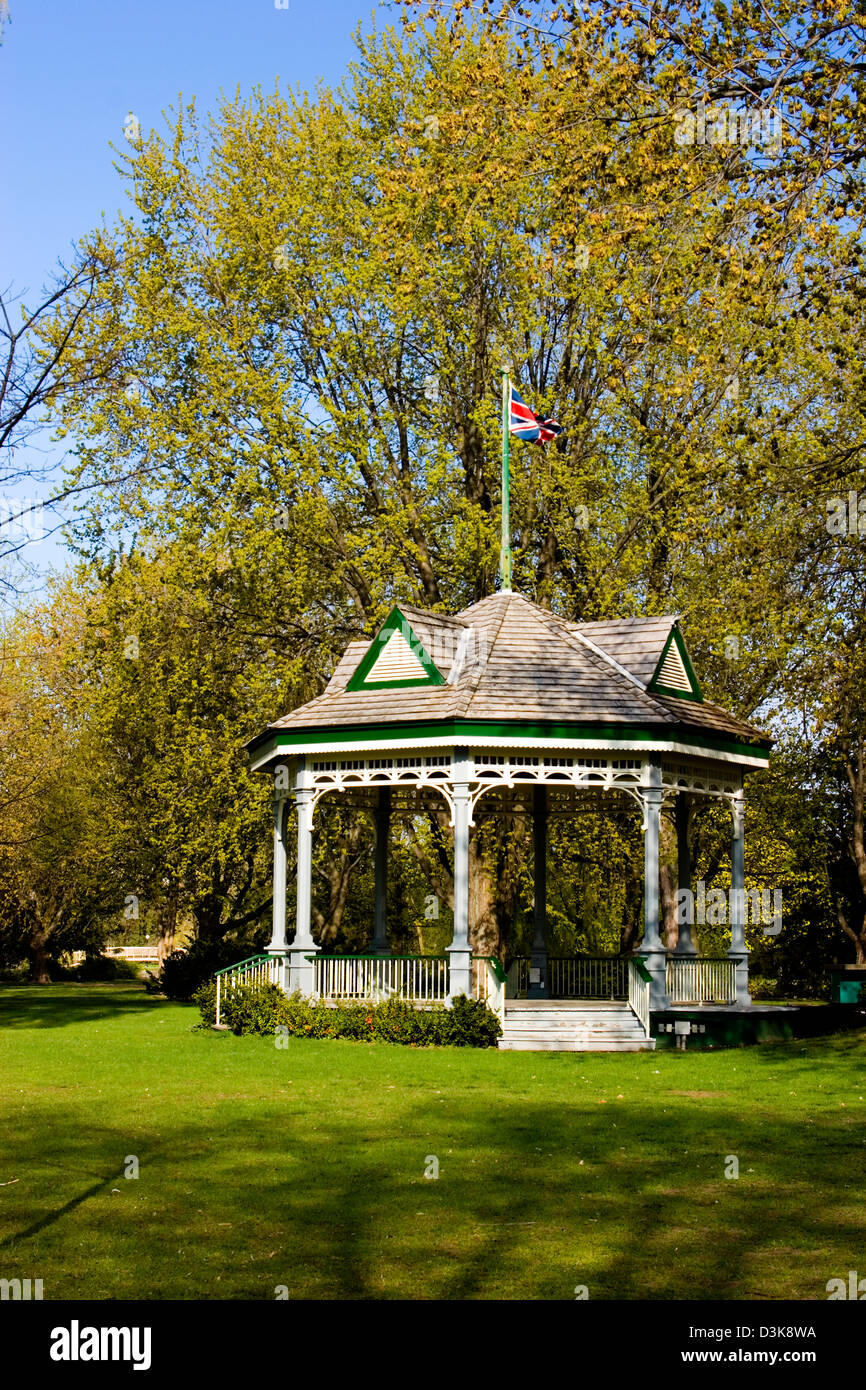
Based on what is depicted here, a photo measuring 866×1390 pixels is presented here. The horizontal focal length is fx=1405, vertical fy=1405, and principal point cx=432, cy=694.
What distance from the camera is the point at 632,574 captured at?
32719mm


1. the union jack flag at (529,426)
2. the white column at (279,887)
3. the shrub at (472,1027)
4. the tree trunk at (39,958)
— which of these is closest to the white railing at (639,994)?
the shrub at (472,1027)

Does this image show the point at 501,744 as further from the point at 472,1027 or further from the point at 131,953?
the point at 131,953

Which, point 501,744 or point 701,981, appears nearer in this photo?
point 501,744

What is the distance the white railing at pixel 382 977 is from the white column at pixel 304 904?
0.30 meters

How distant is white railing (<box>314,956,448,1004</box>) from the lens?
23750 mm

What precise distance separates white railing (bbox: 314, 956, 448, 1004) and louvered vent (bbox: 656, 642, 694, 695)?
6.34 meters

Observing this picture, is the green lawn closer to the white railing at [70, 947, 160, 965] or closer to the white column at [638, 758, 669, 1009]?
the white column at [638, 758, 669, 1009]

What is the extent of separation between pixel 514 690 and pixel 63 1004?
57.8 ft

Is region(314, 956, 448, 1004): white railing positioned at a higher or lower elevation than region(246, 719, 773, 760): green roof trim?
lower

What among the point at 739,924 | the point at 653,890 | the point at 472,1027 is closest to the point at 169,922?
the point at 739,924

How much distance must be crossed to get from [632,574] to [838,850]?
11.8m

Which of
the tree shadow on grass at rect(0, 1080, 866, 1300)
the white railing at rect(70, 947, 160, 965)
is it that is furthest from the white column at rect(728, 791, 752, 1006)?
the white railing at rect(70, 947, 160, 965)

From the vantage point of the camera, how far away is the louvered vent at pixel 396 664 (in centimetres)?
2450

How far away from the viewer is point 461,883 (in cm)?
2256
